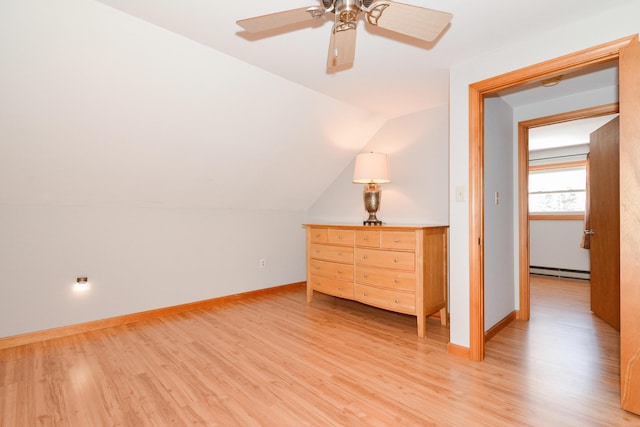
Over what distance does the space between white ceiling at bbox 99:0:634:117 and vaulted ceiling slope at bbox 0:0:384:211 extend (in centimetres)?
17

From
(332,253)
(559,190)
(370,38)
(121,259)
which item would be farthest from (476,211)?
(559,190)

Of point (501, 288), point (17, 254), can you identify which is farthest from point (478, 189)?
point (17, 254)

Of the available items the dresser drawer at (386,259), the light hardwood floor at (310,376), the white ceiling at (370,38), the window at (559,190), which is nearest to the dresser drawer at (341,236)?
the dresser drawer at (386,259)

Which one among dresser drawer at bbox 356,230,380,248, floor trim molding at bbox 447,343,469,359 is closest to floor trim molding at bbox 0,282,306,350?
dresser drawer at bbox 356,230,380,248

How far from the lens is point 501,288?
2957 millimetres

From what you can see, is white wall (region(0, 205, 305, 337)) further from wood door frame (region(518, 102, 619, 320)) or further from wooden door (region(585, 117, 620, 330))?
wooden door (region(585, 117, 620, 330))

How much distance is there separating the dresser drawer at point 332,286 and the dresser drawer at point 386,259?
314mm

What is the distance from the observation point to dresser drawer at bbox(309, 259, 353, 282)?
130 inches

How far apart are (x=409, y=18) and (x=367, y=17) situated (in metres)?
0.18

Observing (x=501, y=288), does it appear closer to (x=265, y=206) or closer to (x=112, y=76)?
(x=265, y=206)

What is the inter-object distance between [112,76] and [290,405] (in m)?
2.37

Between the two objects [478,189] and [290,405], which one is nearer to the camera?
[290,405]

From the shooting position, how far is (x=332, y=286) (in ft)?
11.4

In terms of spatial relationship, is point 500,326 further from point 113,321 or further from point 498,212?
point 113,321
